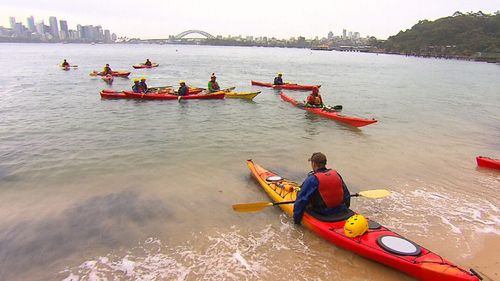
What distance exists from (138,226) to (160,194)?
164 cm

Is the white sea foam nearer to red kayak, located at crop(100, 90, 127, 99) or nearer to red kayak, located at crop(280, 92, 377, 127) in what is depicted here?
red kayak, located at crop(280, 92, 377, 127)

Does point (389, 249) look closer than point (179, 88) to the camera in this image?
Yes

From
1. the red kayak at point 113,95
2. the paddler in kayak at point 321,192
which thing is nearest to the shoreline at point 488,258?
the paddler in kayak at point 321,192

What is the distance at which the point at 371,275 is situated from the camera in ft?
19.1

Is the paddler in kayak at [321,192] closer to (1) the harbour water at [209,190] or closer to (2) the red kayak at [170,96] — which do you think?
(1) the harbour water at [209,190]

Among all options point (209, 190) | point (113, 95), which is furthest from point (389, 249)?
point (113, 95)

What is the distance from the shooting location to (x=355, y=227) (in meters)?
6.10

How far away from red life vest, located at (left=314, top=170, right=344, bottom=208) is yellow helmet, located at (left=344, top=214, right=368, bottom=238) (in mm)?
507

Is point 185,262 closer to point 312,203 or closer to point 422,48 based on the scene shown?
point 312,203

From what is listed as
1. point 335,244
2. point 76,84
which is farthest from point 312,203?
point 76,84

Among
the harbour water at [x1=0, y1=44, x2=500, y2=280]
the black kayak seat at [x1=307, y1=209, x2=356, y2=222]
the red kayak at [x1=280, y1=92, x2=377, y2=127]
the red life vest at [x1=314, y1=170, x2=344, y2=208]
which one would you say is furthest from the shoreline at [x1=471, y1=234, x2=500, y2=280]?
the red kayak at [x1=280, y1=92, x2=377, y2=127]

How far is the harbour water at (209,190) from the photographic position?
6.31 m

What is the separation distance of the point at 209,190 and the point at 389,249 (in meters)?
5.02

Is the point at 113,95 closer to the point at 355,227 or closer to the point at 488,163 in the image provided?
the point at 355,227
